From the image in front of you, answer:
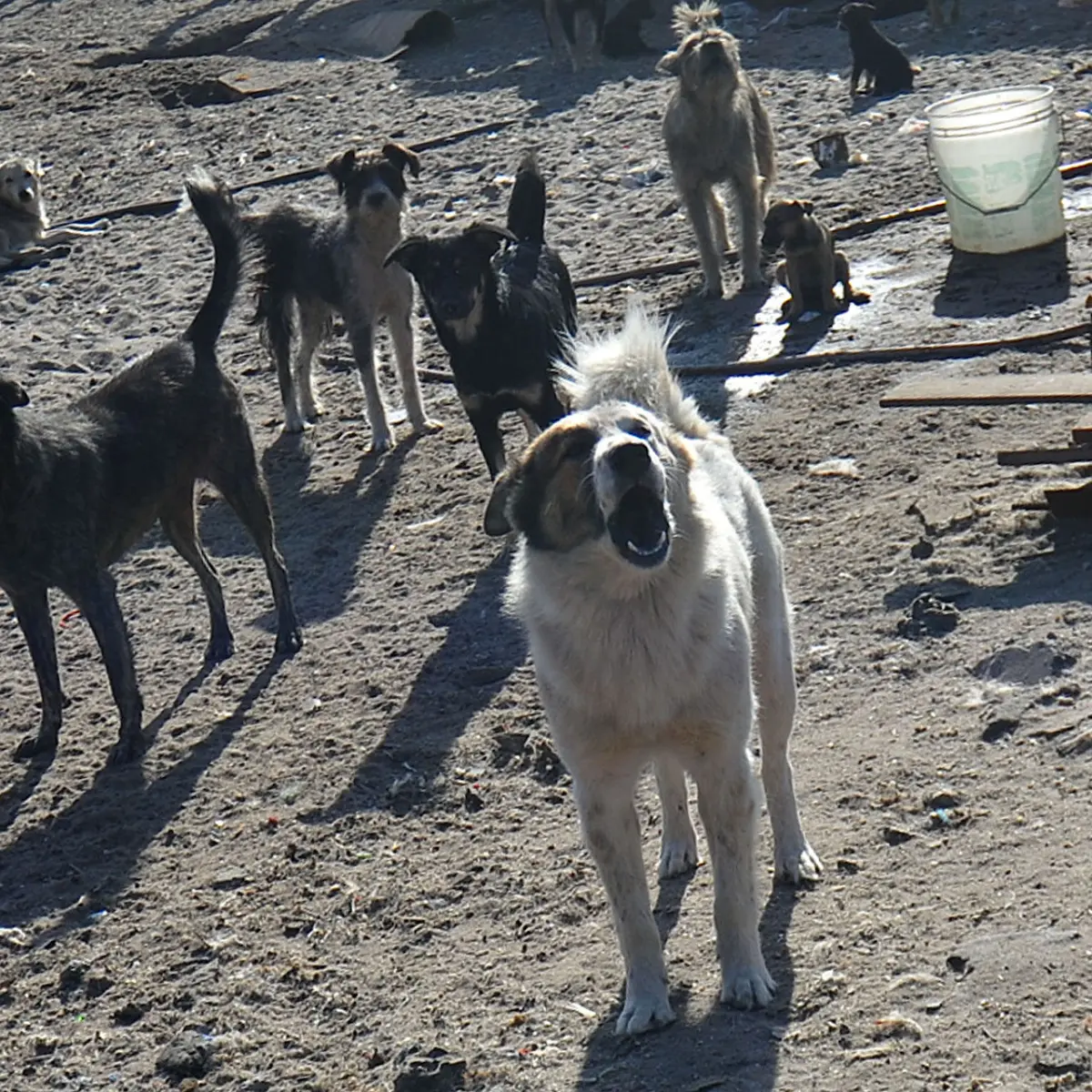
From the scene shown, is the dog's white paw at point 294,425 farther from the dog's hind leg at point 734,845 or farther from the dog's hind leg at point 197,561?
the dog's hind leg at point 734,845

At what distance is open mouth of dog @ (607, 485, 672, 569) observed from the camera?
151 inches

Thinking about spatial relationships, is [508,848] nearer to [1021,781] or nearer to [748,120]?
[1021,781]

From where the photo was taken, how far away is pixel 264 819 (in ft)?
19.0

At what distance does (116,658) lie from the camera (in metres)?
6.44

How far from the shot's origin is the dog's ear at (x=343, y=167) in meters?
9.49

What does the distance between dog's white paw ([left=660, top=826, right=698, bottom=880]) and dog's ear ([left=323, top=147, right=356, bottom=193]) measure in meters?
5.62

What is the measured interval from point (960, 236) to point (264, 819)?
5.98 metres

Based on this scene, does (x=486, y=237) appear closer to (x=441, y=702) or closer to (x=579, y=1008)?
(x=441, y=702)

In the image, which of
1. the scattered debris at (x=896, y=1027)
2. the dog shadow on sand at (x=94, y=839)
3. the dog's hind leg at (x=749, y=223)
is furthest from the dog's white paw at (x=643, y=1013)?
the dog's hind leg at (x=749, y=223)

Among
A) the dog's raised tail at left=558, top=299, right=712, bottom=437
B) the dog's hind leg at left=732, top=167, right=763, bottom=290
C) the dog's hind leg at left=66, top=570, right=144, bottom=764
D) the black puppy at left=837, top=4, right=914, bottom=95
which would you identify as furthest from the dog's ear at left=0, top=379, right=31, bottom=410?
the black puppy at left=837, top=4, right=914, bottom=95

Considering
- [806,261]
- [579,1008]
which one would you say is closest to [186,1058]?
[579,1008]

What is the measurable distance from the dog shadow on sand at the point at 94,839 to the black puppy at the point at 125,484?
0.74ft

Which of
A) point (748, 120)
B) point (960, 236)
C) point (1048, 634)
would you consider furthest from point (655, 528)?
point (748, 120)

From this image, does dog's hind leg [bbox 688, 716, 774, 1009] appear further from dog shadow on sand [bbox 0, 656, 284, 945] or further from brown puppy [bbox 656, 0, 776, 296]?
brown puppy [bbox 656, 0, 776, 296]
